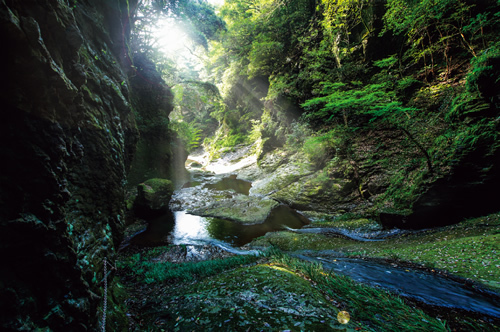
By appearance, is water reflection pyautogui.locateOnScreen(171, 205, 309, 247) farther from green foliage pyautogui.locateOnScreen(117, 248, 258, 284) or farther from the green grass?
green foliage pyautogui.locateOnScreen(117, 248, 258, 284)

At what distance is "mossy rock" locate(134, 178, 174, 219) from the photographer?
10195 mm

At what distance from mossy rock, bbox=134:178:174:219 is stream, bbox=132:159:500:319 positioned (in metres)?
0.59

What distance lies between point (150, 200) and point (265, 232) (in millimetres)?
6443

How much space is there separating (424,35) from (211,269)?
13297mm

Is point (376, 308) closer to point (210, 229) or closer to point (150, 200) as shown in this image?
point (210, 229)

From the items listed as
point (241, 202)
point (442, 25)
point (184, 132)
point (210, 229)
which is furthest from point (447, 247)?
point (184, 132)

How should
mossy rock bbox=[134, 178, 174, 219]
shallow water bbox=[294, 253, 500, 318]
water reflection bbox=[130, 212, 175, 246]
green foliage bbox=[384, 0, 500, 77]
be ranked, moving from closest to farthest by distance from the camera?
shallow water bbox=[294, 253, 500, 318] < green foliage bbox=[384, 0, 500, 77] < water reflection bbox=[130, 212, 175, 246] < mossy rock bbox=[134, 178, 174, 219]

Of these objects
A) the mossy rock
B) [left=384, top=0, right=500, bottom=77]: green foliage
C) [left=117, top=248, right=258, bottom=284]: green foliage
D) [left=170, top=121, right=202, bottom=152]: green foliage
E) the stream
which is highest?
[left=384, top=0, right=500, bottom=77]: green foliage

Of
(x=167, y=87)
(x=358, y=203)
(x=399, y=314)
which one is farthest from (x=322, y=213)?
(x=167, y=87)

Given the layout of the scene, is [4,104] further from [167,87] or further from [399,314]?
[167,87]

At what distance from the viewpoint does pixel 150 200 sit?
10.2 meters

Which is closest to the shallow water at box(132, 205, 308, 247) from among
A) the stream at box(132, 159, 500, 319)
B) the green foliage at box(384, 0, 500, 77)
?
the stream at box(132, 159, 500, 319)

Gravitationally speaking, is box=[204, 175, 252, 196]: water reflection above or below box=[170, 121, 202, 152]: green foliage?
below

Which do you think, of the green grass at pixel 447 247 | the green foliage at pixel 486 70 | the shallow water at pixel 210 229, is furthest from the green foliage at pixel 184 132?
the green foliage at pixel 486 70
